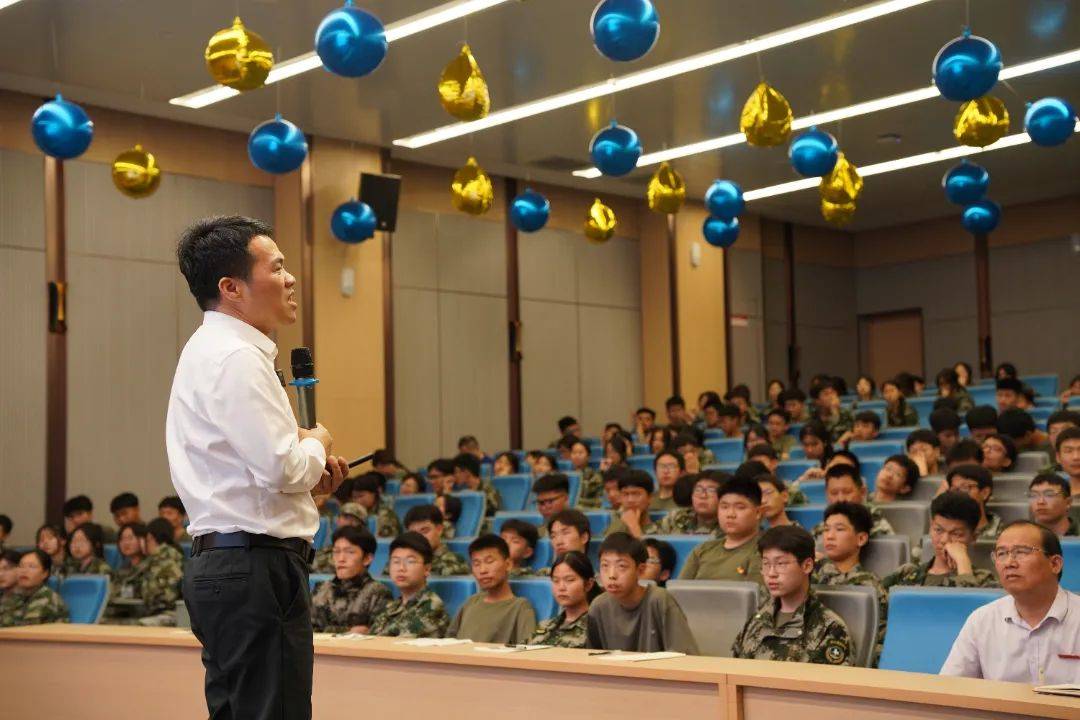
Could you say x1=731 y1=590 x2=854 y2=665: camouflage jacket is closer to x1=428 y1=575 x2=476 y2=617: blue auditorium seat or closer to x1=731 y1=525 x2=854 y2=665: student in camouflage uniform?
x1=731 y1=525 x2=854 y2=665: student in camouflage uniform

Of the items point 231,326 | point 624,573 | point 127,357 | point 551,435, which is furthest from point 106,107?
point 231,326

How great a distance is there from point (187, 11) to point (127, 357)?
3.32 m

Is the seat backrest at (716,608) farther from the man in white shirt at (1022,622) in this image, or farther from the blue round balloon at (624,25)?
the blue round balloon at (624,25)

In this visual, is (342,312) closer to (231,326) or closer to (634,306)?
(634,306)

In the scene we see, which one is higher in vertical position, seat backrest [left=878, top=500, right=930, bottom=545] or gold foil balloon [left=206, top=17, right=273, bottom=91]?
gold foil balloon [left=206, top=17, right=273, bottom=91]

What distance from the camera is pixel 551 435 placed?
1314 cm

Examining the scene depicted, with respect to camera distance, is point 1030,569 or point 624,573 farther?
point 624,573

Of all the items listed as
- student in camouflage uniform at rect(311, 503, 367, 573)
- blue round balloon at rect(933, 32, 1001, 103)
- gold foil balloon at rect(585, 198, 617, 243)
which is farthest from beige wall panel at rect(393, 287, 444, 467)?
blue round balloon at rect(933, 32, 1001, 103)

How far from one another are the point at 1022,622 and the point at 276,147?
5317mm

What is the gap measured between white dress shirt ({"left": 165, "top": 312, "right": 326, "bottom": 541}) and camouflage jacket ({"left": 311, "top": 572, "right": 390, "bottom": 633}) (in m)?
3.28

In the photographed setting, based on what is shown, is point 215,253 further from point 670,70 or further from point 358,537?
point 670,70

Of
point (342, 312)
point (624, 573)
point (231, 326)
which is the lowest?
point (624, 573)

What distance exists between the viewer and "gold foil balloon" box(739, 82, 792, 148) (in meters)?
6.86

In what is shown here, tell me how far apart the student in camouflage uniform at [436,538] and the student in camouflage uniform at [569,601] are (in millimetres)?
1814
